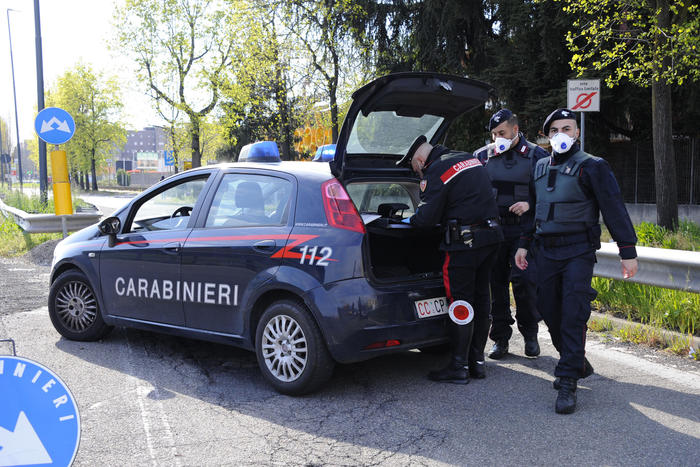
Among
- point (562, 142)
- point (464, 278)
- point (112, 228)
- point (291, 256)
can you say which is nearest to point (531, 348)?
point (464, 278)

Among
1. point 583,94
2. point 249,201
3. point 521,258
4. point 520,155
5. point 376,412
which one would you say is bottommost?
point 376,412

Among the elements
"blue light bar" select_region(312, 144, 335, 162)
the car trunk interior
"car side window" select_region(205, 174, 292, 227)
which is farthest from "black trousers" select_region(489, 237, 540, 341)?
"car side window" select_region(205, 174, 292, 227)

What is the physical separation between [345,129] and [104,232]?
2.37 meters

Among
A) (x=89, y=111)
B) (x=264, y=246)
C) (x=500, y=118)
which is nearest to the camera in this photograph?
(x=264, y=246)

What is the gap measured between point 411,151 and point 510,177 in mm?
984

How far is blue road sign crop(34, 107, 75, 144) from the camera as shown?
11227mm

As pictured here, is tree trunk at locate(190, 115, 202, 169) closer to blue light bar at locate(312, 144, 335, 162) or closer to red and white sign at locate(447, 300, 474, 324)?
blue light bar at locate(312, 144, 335, 162)

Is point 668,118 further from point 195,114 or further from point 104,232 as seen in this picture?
point 195,114

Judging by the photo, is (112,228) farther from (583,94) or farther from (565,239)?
(583,94)

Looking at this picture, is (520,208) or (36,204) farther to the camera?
(36,204)

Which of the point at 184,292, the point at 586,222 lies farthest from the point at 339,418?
the point at 586,222

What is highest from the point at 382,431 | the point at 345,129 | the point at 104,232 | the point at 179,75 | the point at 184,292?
the point at 179,75

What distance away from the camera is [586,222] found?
13.2ft

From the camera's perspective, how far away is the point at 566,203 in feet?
13.4
